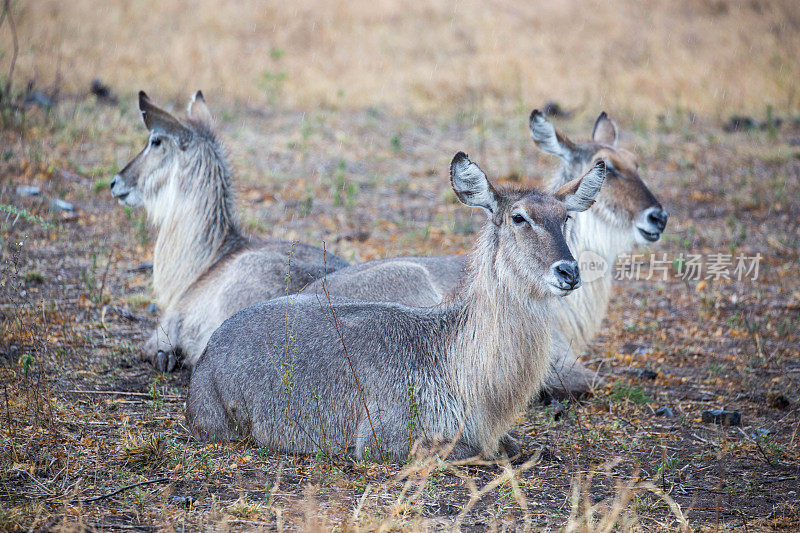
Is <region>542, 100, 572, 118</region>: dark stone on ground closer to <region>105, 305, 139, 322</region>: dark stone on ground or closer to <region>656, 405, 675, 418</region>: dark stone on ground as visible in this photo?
<region>105, 305, 139, 322</region>: dark stone on ground

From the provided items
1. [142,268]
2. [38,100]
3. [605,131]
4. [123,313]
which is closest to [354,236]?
[142,268]

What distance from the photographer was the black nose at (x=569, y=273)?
4656 millimetres

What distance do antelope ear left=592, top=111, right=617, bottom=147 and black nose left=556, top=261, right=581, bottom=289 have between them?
3696mm

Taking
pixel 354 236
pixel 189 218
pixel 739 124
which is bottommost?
pixel 354 236

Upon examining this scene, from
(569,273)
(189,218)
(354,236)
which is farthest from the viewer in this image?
(354,236)

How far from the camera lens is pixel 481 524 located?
402cm

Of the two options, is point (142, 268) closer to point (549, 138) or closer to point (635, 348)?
point (549, 138)

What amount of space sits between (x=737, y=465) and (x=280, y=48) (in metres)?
17.7

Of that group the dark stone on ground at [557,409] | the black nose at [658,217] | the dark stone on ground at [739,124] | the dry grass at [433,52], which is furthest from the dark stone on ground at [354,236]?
the dark stone on ground at [739,124]

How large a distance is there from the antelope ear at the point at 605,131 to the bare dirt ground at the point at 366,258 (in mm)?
1888

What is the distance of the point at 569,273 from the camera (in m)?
4.67

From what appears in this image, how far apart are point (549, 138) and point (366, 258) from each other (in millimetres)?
3032

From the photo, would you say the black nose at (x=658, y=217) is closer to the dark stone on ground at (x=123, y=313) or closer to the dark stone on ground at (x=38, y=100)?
the dark stone on ground at (x=123, y=313)

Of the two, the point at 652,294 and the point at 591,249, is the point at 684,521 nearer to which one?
the point at 591,249
